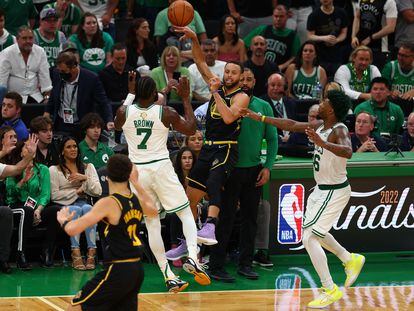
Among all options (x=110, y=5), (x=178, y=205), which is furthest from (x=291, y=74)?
(x=178, y=205)

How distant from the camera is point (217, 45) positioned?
52.5 feet

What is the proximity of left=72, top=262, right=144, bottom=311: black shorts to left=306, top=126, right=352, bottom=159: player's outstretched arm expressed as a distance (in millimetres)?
2752

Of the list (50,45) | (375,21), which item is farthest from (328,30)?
(50,45)

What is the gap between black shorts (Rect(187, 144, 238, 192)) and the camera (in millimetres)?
11492

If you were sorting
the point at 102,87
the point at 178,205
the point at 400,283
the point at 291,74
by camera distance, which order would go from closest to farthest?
1. the point at 178,205
2. the point at 400,283
3. the point at 102,87
4. the point at 291,74

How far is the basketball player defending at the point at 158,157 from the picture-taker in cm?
1084

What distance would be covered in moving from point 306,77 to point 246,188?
4.18m

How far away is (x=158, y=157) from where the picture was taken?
10914 millimetres

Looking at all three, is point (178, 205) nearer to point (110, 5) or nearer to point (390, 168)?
point (390, 168)

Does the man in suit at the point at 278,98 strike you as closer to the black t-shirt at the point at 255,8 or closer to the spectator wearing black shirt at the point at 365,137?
the spectator wearing black shirt at the point at 365,137

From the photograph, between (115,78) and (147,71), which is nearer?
(115,78)

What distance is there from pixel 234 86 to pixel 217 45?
4.58 meters

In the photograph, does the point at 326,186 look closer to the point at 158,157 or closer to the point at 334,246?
the point at 334,246

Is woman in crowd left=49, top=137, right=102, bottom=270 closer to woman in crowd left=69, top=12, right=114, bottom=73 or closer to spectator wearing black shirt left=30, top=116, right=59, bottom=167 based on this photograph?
spectator wearing black shirt left=30, top=116, right=59, bottom=167
